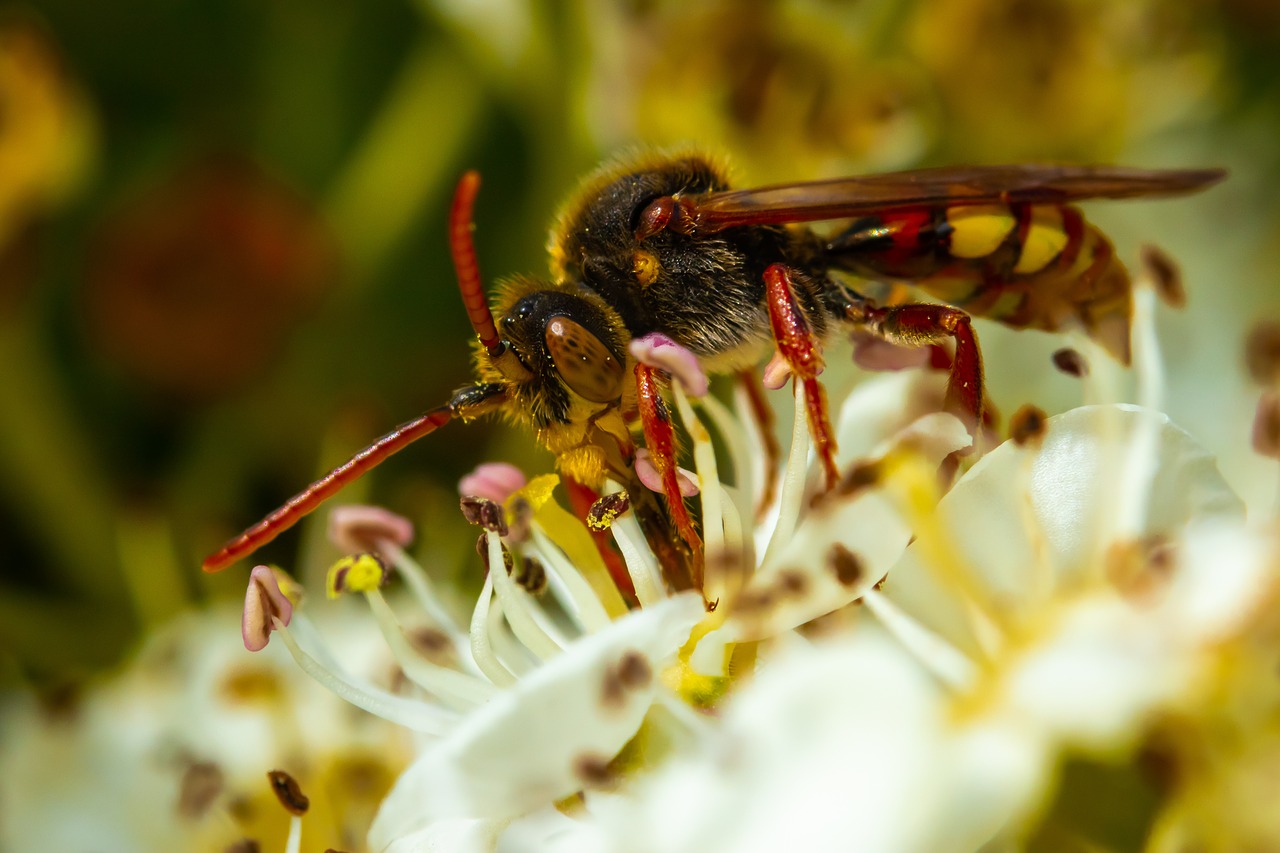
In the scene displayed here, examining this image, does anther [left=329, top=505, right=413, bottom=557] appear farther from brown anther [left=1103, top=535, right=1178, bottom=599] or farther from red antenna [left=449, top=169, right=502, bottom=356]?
brown anther [left=1103, top=535, right=1178, bottom=599]

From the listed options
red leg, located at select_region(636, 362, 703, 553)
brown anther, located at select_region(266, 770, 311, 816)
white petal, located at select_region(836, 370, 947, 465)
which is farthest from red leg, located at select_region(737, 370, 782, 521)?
brown anther, located at select_region(266, 770, 311, 816)

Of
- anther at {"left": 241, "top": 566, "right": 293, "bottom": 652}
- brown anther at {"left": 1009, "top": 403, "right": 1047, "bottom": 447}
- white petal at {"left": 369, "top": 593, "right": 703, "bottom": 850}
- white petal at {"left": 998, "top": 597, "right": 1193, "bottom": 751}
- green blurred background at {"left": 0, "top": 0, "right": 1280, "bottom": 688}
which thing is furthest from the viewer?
green blurred background at {"left": 0, "top": 0, "right": 1280, "bottom": 688}

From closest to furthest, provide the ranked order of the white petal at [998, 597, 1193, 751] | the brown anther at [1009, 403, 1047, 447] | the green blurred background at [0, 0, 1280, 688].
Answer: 1. the white petal at [998, 597, 1193, 751]
2. the brown anther at [1009, 403, 1047, 447]
3. the green blurred background at [0, 0, 1280, 688]

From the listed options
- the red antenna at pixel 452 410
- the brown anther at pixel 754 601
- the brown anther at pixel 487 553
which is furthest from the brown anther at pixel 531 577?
the brown anther at pixel 754 601

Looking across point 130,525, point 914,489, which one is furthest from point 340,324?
point 914,489

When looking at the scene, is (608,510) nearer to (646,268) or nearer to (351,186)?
(646,268)

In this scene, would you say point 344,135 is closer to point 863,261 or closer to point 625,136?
point 625,136

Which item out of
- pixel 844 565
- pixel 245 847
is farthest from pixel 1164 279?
pixel 245 847
